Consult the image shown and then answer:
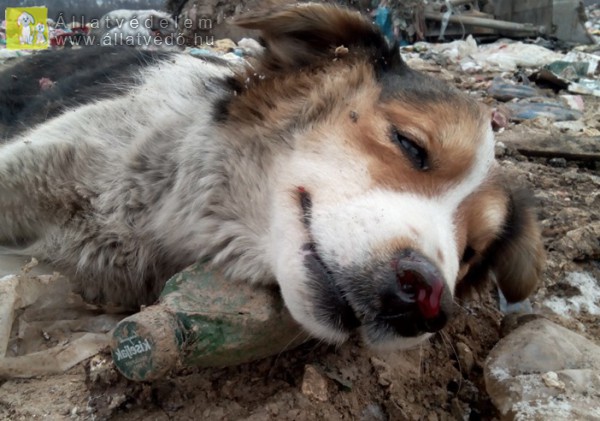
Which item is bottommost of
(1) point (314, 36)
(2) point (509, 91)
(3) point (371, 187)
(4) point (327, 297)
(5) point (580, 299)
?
(5) point (580, 299)

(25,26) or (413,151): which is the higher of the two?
(413,151)

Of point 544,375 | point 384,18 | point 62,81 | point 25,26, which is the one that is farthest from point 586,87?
point 25,26

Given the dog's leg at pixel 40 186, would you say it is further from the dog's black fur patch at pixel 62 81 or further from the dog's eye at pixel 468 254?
the dog's eye at pixel 468 254

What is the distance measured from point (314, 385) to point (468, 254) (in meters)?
0.70

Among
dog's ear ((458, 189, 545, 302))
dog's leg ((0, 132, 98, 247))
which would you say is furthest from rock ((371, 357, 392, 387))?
dog's leg ((0, 132, 98, 247))

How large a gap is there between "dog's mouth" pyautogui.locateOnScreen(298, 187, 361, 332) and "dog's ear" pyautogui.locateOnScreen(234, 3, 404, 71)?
832mm

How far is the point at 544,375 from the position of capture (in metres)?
1.60

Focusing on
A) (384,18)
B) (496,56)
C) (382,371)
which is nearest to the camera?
(382,371)

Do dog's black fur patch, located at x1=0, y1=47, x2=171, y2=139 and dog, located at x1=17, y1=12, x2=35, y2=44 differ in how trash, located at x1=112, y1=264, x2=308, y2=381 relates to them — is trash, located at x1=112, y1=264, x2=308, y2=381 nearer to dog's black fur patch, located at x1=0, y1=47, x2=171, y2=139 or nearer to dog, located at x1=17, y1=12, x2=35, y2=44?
dog's black fur patch, located at x1=0, y1=47, x2=171, y2=139

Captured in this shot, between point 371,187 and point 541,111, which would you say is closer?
point 371,187

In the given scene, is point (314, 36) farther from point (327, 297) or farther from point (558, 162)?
point (558, 162)

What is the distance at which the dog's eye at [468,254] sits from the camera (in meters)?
1.91

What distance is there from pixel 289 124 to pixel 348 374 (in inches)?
30.7

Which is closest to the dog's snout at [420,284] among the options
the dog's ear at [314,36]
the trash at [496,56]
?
the dog's ear at [314,36]
